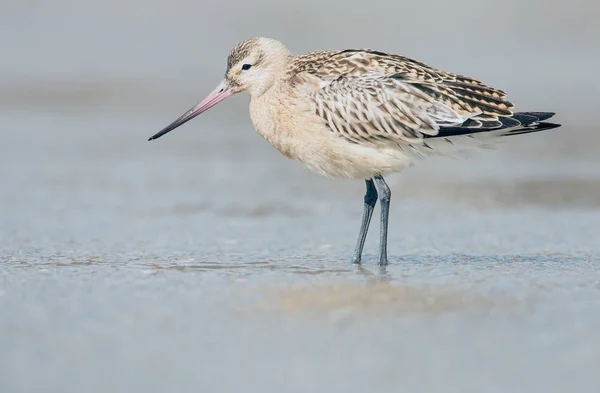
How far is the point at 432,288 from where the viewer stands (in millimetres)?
6379

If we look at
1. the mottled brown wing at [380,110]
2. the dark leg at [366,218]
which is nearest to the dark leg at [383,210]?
the dark leg at [366,218]

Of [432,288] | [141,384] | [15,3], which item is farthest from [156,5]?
[141,384]

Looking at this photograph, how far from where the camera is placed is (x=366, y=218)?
25.2 feet

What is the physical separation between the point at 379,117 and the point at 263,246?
1.31 meters

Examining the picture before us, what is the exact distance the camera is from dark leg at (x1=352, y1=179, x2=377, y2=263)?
739cm

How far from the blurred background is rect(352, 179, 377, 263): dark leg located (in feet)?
0.39

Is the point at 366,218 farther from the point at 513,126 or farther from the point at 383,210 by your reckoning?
the point at 513,126

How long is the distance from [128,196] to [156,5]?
42.3 feet

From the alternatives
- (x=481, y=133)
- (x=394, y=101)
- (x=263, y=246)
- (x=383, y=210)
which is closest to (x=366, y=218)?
(x=383, y=210)

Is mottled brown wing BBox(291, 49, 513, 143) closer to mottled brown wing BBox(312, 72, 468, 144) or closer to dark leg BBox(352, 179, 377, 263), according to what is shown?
mottled brown wing BBox(312, 72, 468, 144)

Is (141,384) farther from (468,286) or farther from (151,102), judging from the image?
(151,102)

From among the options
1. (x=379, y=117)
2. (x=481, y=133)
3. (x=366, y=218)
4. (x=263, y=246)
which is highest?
(x=379, y=117)

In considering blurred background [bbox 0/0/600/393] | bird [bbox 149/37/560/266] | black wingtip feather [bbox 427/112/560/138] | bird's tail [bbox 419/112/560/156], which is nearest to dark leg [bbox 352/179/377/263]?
bird [bbox 149/37/560/266]

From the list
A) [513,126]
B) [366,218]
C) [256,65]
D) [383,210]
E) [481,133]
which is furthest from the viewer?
[256,65]
